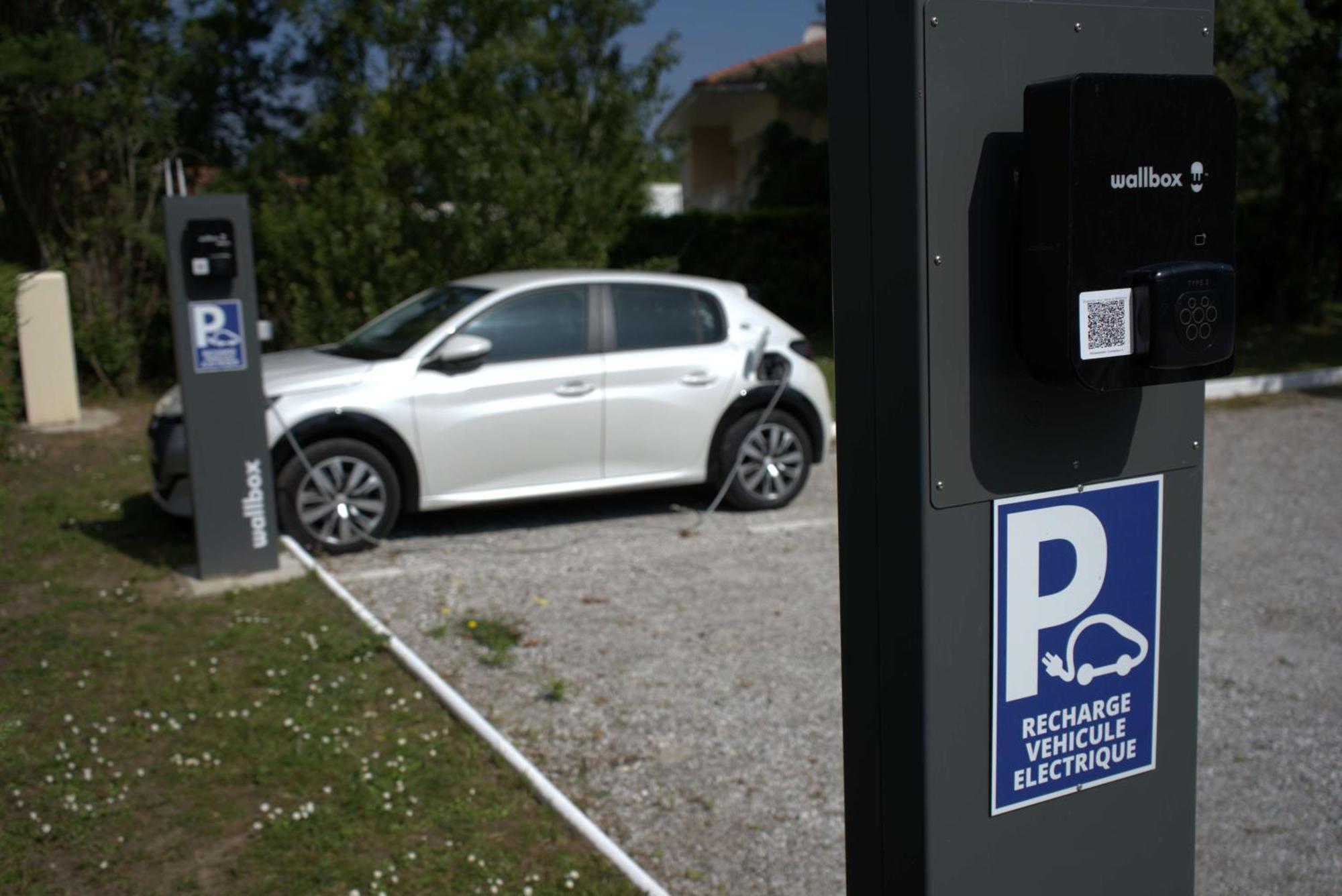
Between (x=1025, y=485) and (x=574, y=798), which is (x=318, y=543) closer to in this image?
(x=574, y=798)

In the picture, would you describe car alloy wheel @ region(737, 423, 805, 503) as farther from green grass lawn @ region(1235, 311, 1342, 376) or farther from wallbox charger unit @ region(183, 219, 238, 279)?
green grass lawn @ region(1235, 311, 1342, 376)

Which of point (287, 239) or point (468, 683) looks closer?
point (468, 683)

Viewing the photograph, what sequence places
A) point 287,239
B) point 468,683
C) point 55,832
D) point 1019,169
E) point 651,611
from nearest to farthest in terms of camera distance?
1. point 1019,169
2. point 55,832
3. point 468,683
4. point 651,611
5. point 287,239

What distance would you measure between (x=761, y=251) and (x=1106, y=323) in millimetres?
18635

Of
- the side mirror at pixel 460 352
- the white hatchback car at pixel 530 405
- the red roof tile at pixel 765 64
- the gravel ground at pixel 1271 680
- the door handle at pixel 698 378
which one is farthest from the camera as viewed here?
the red roof tile at pixel 765 64

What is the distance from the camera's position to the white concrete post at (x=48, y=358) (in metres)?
12.5

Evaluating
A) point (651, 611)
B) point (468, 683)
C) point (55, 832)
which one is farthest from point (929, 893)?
point (651, 611)

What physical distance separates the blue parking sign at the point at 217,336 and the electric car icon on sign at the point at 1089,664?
19.5ft

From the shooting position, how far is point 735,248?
67.4 feet

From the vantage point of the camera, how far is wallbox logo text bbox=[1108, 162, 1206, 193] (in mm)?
2188

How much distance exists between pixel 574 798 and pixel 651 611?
2320mm

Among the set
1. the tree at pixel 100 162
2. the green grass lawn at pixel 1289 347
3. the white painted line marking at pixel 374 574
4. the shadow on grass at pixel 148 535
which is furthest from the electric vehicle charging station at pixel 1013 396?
the green grass lawn at pixel 1289 347

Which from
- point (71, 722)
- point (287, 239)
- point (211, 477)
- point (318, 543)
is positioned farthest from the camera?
point (287, 239)

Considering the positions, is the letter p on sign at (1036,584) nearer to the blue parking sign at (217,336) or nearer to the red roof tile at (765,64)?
the blue parking sign at (217,336)
